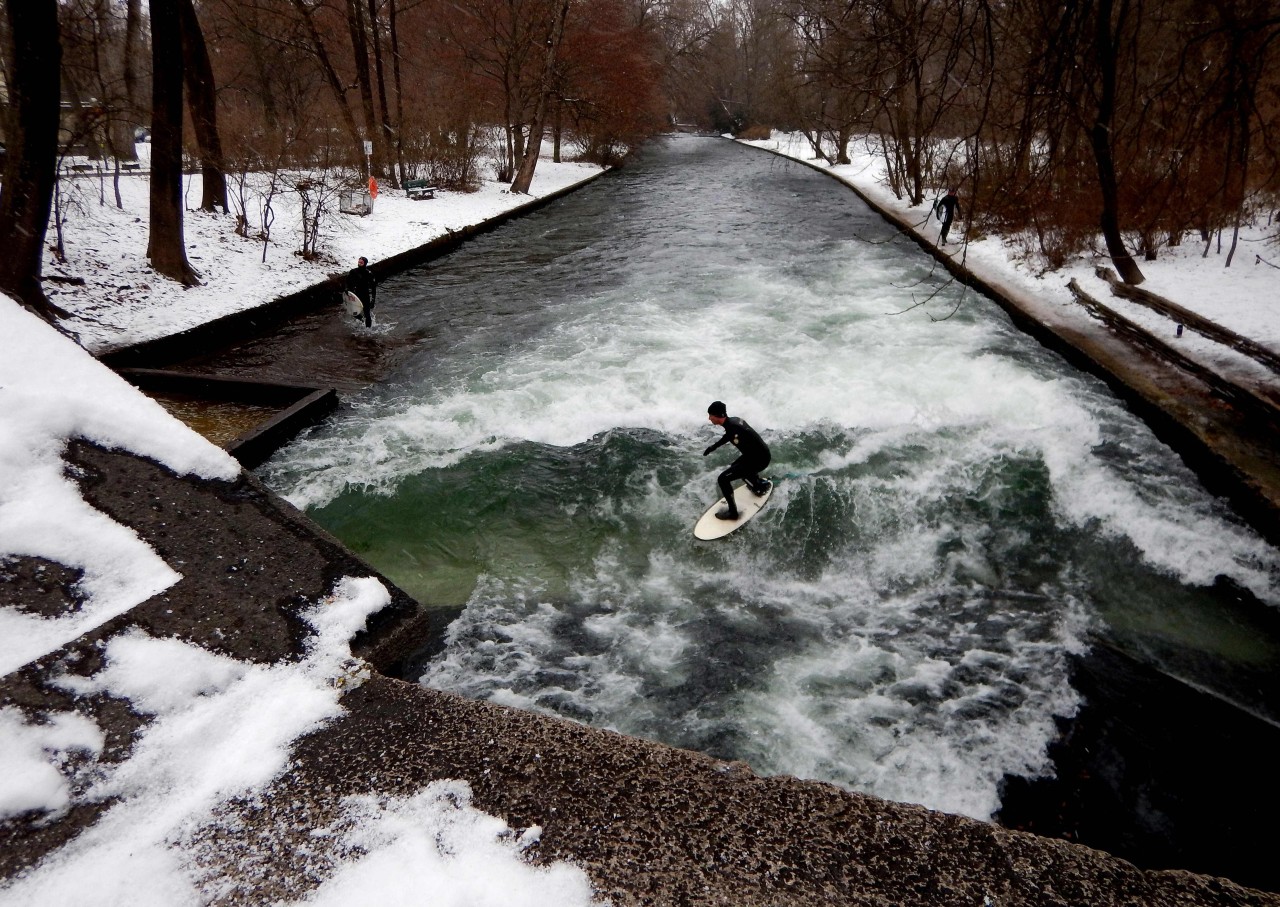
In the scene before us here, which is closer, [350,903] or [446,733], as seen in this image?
[350,903]

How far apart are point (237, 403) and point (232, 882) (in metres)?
8.59

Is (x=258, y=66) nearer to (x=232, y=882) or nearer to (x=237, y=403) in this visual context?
Result: (x=237, y=403)

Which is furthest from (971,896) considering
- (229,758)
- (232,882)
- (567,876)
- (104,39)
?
(104,39)

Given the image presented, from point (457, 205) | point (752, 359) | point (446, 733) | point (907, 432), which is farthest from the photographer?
point (457, 205)

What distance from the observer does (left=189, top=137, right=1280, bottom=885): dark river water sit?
4.99 meters

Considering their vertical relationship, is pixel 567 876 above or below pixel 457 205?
below

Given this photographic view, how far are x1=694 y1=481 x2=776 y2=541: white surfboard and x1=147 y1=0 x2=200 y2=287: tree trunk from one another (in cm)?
1141

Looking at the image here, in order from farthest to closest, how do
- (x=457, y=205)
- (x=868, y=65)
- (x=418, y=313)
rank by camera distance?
1. (x=457, y=205)
2. (x=418, y=313)
3. (x=868, y=65)

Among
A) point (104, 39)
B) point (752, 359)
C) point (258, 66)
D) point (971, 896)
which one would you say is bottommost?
point (971, 896)

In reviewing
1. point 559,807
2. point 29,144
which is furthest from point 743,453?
point 29,144

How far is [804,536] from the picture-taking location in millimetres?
7105

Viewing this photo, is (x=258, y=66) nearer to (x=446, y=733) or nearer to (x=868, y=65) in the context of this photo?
(x=868, y=65)

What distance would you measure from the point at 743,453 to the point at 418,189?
886 inches

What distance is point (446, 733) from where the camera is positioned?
3.10 meters
